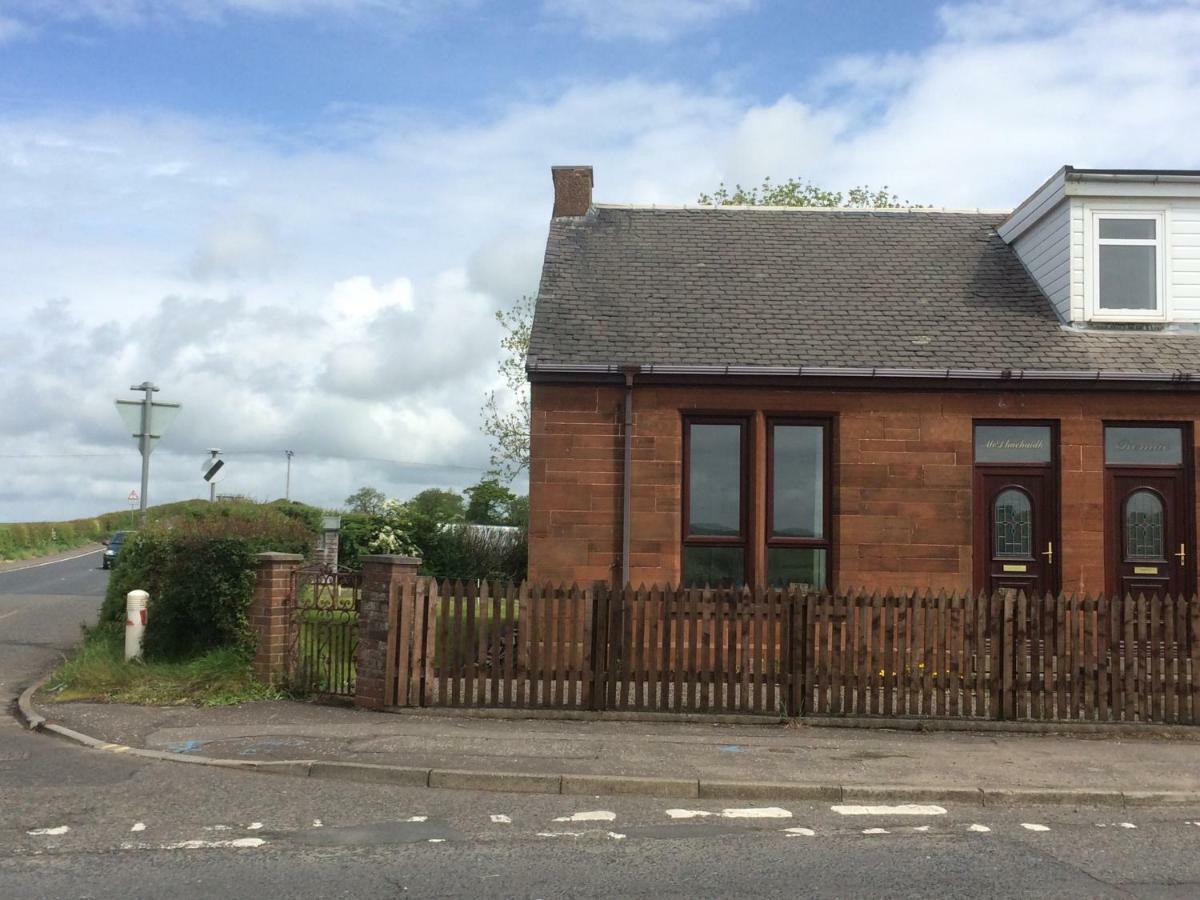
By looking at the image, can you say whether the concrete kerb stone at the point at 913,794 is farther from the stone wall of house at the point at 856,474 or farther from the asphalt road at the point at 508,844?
the stone wall of house at the point at 856,474

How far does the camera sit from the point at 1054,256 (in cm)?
1504

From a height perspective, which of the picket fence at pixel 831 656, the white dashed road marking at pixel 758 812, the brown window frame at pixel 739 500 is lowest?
the white dashed road marking at pixel 758 812

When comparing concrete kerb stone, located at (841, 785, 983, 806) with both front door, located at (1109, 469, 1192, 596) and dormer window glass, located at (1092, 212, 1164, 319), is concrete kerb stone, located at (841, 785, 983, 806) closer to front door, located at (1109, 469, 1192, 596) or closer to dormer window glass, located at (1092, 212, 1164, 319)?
front door, located at (1109, 469, 1192, 596)

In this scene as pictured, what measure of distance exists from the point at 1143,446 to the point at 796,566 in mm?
4515

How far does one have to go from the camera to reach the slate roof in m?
13.6

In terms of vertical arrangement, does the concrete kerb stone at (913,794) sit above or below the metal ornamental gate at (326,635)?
below

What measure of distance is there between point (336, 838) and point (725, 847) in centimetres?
223

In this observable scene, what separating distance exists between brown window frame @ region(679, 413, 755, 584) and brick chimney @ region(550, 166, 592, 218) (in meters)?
4.94

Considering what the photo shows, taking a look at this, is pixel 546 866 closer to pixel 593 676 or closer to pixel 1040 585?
pixel 593 676

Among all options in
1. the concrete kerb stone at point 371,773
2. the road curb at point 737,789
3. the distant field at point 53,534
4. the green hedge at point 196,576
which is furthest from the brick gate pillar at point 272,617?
the distant field at point 53,534

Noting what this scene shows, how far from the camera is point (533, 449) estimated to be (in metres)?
13.3

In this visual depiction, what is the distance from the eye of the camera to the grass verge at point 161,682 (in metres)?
10.9

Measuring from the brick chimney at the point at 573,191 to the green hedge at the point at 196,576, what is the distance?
21.5 feet

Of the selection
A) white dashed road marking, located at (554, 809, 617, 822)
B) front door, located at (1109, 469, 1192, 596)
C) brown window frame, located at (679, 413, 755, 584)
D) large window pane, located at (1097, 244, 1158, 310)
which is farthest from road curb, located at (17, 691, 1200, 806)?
large window pane, located at (1097, 244, 1158, 310)
